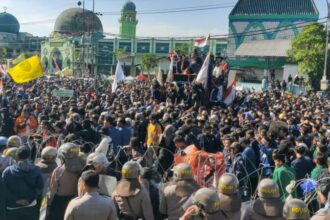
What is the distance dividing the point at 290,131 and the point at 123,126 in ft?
13.7

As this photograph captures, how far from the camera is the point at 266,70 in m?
57.9

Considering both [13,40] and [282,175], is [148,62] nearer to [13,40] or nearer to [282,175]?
[13,40]

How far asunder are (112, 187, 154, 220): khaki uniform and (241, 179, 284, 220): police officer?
1.16 m

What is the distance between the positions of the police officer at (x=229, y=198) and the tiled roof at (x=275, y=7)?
65714 mm

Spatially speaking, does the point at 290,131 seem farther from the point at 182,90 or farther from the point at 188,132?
the point at 182,90

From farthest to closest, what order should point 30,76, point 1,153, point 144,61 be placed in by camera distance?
point 144,61 → point 30,76 → point 1,153

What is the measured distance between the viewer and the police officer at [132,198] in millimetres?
5418

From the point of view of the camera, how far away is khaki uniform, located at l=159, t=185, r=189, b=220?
17.5 ft

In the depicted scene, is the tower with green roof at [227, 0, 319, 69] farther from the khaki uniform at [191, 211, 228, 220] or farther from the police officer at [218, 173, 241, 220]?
the khaki uniform at [191, 211, 228, 220]

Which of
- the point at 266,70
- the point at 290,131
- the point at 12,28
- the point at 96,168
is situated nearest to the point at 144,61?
the point at 266,70

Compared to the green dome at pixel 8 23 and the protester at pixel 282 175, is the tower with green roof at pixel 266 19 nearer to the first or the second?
the green dome at pixel 8 23

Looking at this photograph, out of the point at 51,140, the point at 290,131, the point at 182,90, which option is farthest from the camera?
the point at 182,90

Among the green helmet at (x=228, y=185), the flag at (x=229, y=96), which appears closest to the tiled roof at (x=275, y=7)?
the flag at (x=229, y=96)

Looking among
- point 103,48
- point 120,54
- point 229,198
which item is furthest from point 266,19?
point 229,198
